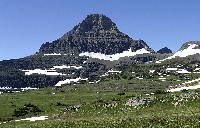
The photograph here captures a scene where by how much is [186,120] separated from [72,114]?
49933mm

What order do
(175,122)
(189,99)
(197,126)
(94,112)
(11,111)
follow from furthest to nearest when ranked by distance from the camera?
(11,111), (94,112), (189,99), (175,122), (197,126)

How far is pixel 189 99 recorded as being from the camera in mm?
65875

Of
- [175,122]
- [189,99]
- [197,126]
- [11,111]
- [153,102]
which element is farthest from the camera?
[11,111]

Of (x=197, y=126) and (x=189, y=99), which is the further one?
(x=189, y=99)

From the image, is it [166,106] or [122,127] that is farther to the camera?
[166,106]

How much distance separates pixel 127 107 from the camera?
73.2m

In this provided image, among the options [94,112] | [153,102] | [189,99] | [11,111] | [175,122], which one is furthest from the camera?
[11,111]

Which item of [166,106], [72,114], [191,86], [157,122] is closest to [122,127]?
[157,122]

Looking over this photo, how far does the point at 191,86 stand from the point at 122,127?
67.2 m

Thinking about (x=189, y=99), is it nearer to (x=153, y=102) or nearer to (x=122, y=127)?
(x=153, y=102)

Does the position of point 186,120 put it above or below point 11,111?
above

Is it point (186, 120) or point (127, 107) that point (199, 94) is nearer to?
point (127, 107)

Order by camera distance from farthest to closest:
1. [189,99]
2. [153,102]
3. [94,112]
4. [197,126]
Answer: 1. [94,112]
2. [153,102]
3. [189,99]
4. [197,126]

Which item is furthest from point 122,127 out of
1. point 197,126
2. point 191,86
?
point 191,86
